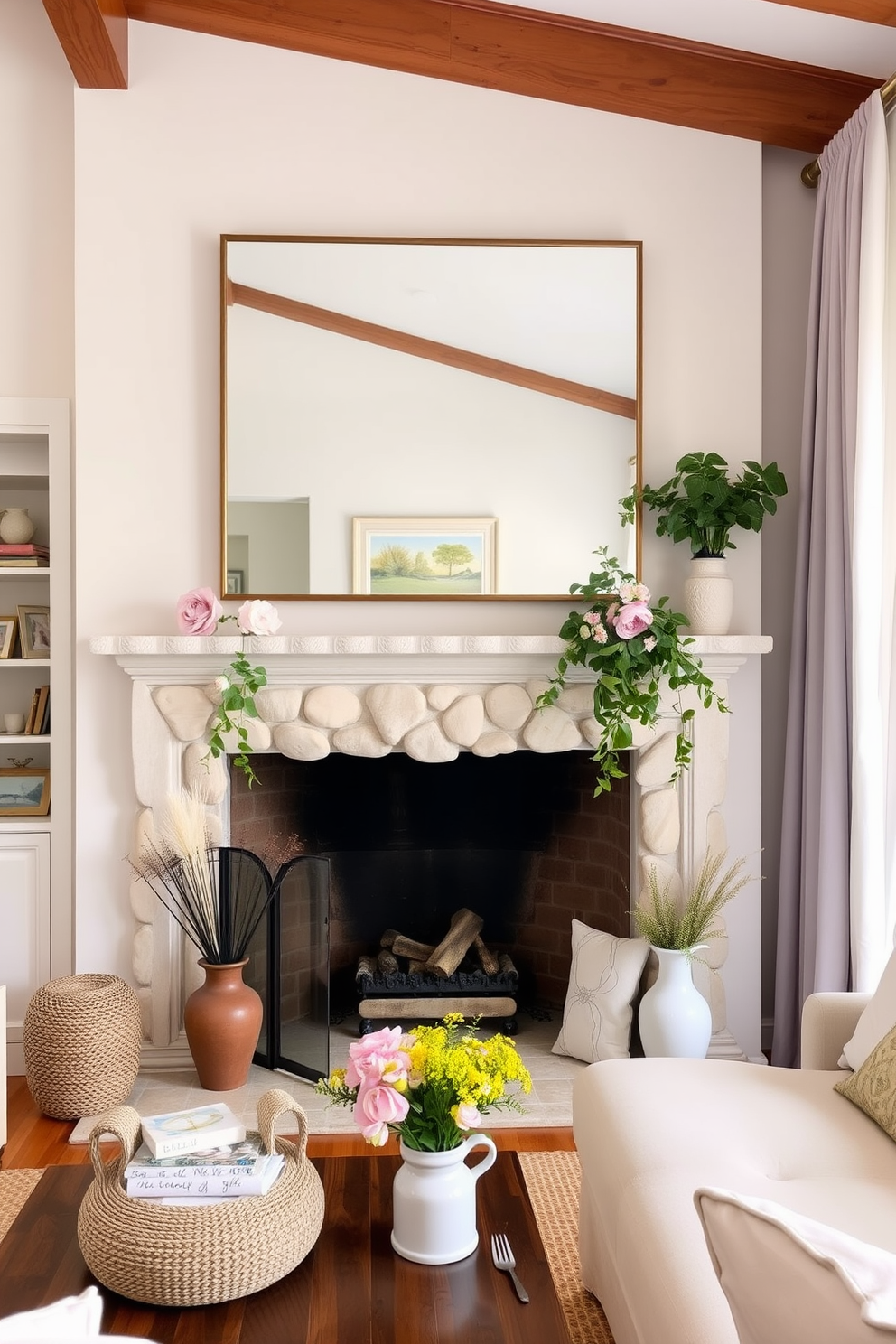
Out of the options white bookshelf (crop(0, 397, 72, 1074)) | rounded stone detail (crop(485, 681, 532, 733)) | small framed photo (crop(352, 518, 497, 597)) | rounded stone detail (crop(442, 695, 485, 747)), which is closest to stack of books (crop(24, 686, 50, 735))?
white bookshelf (crop(0, 397, 72, 1074))

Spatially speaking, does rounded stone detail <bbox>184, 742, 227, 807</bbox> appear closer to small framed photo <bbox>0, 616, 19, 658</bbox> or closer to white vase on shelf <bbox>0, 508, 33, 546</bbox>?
small framed photo <bbox>0, 616, 19, 658</bbox>

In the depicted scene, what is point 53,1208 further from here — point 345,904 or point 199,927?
point 345,904

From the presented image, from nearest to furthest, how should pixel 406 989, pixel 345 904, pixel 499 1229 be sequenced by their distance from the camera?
pixel 499 1229 → pixel 406 989 → pixel 345 904

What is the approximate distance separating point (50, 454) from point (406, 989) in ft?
6.72

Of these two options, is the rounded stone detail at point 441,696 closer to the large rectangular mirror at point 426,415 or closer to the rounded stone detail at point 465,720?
the rounded stone detail at point 465,720

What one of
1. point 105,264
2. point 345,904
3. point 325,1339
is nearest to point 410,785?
point 345,904

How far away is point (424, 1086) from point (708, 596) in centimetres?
194

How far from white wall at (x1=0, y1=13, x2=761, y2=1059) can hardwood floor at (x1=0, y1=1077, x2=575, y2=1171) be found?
1.57ft

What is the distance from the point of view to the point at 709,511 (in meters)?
2.98

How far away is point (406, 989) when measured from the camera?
10.9 ft

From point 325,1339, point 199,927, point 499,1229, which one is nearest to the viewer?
point 325,1339

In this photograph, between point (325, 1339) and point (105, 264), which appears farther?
point (105, 264)

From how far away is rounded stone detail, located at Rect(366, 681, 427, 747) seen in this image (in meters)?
3.05

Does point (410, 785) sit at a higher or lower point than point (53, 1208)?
higher
